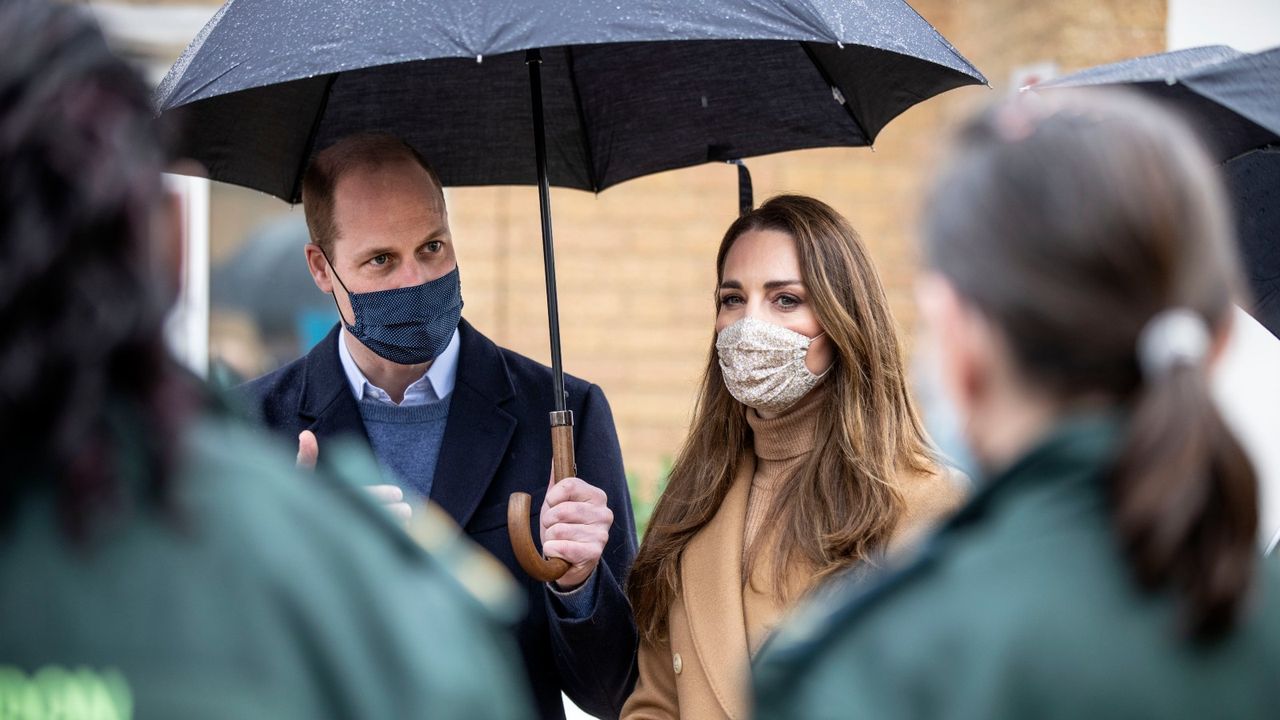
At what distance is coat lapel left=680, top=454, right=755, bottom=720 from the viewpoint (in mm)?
2928

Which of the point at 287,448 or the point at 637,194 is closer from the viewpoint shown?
the point at 287,448

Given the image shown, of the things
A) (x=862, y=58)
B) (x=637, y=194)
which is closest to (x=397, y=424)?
(x=862, y=58)

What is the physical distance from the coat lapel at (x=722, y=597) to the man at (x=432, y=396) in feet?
0.52

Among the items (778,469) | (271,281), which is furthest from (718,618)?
(271,281)

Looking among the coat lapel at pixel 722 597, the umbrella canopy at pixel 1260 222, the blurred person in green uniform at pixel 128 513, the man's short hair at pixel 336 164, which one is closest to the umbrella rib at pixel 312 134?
the man's short hair at pixel 336 164

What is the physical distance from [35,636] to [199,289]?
5.21 metres

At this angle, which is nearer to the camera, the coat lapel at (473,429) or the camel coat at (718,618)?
the camel coat at (718,618)

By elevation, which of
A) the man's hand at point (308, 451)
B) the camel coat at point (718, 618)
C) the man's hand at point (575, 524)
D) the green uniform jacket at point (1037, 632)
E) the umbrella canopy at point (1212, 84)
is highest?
the umbrella canopy at point (1212, 84)

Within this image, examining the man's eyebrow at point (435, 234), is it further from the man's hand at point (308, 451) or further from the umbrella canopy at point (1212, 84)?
the umbrella canopy at point (1212, 84)

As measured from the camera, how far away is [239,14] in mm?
2746

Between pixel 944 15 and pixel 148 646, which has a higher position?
pixel 944 15

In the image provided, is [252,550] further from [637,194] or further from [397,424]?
[637,194]

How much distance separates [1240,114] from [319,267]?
1953mm

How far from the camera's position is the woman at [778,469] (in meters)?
2.97
